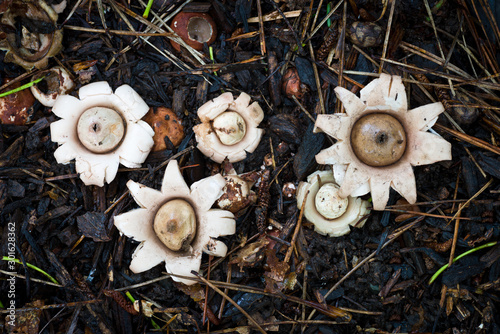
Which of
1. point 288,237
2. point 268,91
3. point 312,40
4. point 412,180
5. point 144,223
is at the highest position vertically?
point 312,40

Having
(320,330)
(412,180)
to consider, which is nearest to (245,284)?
(320,330)

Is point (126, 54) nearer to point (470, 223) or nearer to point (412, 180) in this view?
point (412, 180)

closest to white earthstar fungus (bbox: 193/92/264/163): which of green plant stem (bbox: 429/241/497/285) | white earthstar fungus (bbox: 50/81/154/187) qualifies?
white earthstar fungus (bbox: 50/81/154/187)

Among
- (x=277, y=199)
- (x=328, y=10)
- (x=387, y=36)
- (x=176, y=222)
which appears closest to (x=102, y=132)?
(x=176, y=222)

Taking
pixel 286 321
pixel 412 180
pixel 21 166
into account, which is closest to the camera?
pixel 412 180

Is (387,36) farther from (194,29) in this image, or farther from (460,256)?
(460,256)

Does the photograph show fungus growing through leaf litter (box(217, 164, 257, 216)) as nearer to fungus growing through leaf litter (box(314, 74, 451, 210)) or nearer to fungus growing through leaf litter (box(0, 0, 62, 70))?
fungus growing through leaf litter (box(314, 74, 451, 210))

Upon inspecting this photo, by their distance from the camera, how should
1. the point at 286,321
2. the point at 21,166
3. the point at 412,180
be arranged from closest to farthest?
the point at 412,180, the point at 286,321, the point at 21,166
